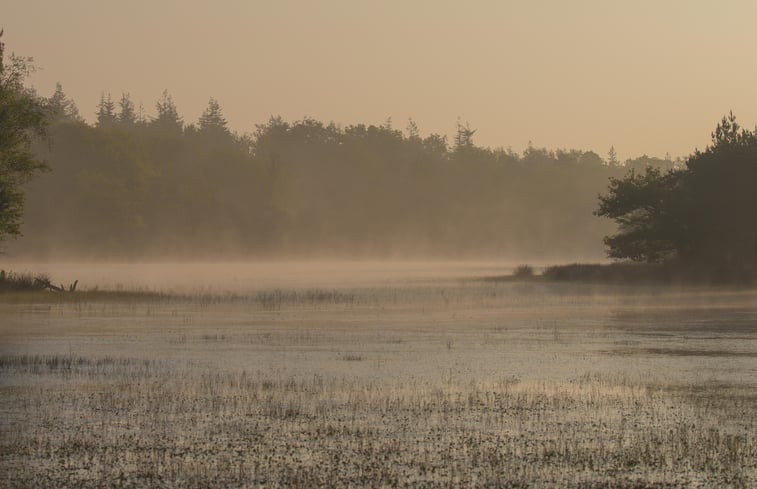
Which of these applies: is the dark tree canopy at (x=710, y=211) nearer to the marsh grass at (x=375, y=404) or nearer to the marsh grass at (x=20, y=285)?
the marsh grass at (x=375, y=404)

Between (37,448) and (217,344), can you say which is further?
(217,344)

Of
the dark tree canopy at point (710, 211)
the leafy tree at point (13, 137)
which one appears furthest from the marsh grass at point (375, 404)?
the dark tree canopy at point (710, 211)

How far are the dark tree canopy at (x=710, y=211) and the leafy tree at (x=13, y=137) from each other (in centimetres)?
4971

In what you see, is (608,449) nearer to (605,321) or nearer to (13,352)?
(13,352)

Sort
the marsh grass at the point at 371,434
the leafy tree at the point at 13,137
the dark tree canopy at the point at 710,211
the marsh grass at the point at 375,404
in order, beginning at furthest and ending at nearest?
the dark tree canopy at the point at 710,211, the leafy tree at the point at 13,137, the marsh grass at the point at 375,404, the marsh grass at the point at 371,434

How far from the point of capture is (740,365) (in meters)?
32.2

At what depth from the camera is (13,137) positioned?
202ft

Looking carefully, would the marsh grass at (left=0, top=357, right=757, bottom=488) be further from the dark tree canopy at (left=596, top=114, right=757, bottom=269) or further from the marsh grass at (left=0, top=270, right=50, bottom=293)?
the dark tree canopy at (left=596, top=114, right=757, bottom=269)

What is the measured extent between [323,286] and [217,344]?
43.4 m

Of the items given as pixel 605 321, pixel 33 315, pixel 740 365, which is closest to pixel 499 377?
pixel 740 365

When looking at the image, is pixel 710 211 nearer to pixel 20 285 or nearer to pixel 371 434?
pixel 20 285

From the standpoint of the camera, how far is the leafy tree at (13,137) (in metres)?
59.0

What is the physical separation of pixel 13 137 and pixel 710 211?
53009 millimetres

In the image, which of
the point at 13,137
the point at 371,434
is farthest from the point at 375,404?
the point at 13,137
